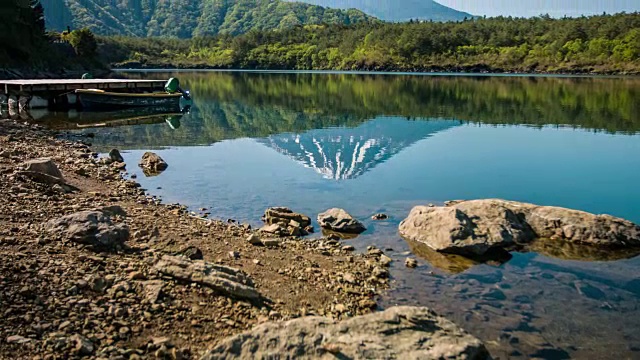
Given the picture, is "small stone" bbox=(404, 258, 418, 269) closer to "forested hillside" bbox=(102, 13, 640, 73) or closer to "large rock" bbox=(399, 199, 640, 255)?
"large rock" bbox=(399, 199, 640, 255)

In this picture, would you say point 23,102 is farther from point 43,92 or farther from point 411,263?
point 411,263

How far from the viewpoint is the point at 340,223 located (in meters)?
14.2

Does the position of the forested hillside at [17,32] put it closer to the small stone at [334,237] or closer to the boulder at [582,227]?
the small stone at [334,237]

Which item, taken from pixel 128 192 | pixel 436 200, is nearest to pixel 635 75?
pixel 436 200

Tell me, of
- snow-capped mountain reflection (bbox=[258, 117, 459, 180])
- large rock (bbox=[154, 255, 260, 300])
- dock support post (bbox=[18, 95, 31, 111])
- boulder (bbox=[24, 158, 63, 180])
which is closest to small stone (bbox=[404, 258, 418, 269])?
large rock (bbox=[154, 255, 260, 300])

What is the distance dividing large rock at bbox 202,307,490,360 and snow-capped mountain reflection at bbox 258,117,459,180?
14.3m

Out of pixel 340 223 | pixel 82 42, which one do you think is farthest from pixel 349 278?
pixel 82 42

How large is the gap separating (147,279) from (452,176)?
16325 mm

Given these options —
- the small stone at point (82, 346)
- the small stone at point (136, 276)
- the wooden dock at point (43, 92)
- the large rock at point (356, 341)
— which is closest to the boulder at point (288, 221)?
the small stone at point (136, 276)

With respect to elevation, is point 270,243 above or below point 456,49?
below

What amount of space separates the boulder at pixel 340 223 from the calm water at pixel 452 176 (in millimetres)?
395

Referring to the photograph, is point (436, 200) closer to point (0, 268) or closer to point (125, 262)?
point (125, 262)

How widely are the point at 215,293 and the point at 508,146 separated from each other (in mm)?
26249

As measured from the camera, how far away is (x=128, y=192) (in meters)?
17.1
